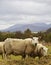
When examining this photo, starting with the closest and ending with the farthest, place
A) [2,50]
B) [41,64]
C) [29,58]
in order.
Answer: [41,64] < [29,58] < [2,50]

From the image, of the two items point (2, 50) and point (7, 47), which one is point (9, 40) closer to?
point (7, 47)

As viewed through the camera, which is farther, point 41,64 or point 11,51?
point 11,51

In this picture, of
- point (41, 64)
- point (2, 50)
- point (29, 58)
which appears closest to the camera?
Result: point (41, 64)

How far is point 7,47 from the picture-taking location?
55.2 feet

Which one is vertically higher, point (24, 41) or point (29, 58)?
point (24, 41)

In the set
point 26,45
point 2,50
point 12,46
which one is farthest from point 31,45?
point 2,50

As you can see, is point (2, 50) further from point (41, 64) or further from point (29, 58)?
point (41, 64)

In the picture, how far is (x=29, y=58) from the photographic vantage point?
15883 mm

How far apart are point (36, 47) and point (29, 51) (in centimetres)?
62

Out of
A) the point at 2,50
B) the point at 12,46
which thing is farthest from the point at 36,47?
the point at 2,50

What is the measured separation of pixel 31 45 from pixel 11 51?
1503mm

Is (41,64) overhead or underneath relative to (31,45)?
underneath

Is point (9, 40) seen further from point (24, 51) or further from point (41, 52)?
point (41, 52)

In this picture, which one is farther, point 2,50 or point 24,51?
point 2,50
